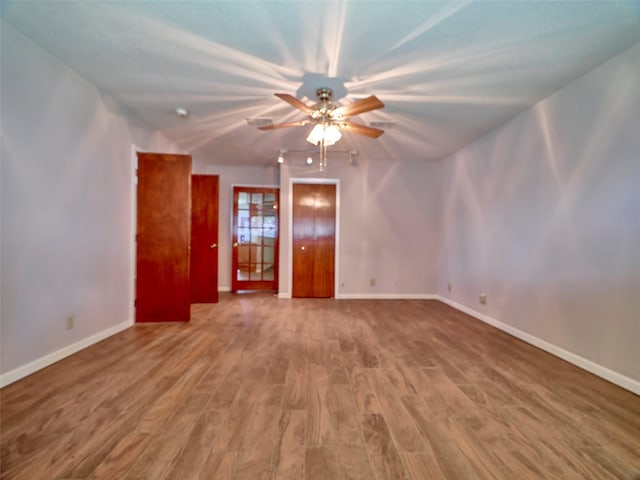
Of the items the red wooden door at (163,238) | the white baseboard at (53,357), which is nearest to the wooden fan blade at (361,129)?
the red wooden door at (163,238)

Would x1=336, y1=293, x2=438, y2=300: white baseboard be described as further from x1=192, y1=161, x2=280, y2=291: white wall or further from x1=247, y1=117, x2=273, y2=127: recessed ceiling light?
x1=247, y1=117, x2=273, y2=127: recessed ceiling light

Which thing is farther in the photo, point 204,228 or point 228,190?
point 228,190

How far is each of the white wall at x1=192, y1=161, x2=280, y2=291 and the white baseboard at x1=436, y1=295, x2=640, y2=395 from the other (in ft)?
14.4

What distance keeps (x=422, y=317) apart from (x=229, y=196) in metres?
4.19

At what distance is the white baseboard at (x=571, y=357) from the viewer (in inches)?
82.2

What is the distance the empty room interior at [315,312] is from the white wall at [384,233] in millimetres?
1052

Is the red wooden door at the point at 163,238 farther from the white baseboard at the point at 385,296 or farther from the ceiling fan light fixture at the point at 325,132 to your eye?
the white baseboard at the point at 385,296

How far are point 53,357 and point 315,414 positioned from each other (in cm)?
232

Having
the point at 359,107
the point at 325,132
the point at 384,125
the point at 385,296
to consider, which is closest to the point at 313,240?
the point at 385,296

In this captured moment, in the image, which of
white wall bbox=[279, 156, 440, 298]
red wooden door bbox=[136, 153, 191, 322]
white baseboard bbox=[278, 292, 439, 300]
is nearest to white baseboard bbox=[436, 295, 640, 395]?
white baseboard bbox=[278, 292, 439, 300]

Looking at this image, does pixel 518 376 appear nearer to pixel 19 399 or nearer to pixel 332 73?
pixel 332 73

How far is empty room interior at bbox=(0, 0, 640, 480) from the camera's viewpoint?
1.55 metres

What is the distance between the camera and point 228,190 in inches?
223

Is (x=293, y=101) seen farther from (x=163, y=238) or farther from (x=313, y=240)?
(x=313, y=240)
